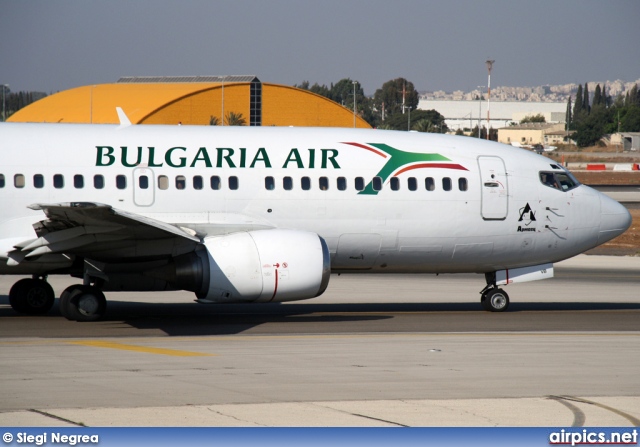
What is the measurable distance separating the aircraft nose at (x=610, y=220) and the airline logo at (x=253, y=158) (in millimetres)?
3514

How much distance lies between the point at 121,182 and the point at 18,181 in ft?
6.67

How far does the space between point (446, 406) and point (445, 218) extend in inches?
375

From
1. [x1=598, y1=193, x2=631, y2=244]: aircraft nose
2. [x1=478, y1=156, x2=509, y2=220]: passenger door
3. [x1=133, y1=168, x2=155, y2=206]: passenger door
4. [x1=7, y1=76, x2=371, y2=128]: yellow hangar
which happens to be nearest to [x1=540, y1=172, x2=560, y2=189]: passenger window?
[x1=478, y1=156, x2=509, y2=220]: passenger door

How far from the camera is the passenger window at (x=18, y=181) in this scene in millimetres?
18719

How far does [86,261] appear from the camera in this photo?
18656 mm

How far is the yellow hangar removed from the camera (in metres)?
91.7

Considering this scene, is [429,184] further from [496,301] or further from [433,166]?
[496,301]

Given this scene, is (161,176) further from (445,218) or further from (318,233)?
(445,218)

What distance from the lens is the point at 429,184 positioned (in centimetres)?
2066

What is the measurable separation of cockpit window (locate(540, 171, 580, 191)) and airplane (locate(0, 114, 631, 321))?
31 mm

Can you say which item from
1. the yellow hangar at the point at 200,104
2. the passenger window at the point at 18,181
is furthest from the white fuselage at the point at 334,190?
the yellow hangar at the point at 200,104

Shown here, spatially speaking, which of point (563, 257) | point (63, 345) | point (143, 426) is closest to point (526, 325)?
point (563, 257)

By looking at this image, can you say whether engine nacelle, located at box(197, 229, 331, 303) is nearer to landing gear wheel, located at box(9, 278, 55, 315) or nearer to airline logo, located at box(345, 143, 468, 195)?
airline logo, located at box(345, 143, 468, 195)

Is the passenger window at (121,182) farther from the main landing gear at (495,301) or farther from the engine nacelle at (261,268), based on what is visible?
the main landing gear at (495,301)
